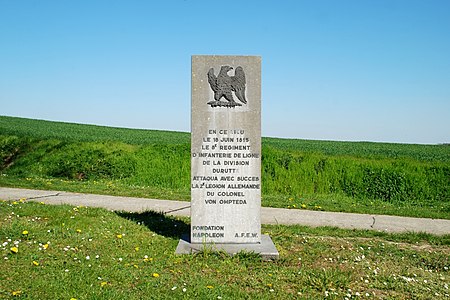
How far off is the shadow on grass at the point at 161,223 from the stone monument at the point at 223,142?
88 cm

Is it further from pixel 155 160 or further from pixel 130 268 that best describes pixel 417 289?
pixel 155 160

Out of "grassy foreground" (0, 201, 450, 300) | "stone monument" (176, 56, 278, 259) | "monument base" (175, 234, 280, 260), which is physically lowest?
"grassy foreground" (0, 201, 450, 300)

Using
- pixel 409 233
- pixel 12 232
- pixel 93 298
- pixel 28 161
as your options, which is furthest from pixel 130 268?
pixel 28 161

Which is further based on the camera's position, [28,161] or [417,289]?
[28,161]

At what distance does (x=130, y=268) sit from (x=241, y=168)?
2.03 metres

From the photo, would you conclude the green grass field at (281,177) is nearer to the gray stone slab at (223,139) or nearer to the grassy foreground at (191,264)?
the grassy foreground at (191,264)

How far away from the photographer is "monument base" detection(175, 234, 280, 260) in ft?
20.0

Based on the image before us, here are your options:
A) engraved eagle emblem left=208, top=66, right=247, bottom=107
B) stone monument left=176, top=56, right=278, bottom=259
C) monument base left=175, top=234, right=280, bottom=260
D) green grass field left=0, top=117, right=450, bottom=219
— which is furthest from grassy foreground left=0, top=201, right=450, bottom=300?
green grass field left=0, top=117, right=450, bottom=219

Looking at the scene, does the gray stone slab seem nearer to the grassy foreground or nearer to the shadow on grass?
the grassy foreground

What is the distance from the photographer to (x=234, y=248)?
6387 mm

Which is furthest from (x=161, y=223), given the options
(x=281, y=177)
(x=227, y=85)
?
(x=281, y=177)

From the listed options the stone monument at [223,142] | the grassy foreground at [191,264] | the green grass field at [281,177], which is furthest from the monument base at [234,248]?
the green grass field at [281,177]

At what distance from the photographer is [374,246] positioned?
7.05 m

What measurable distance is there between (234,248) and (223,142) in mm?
1459
